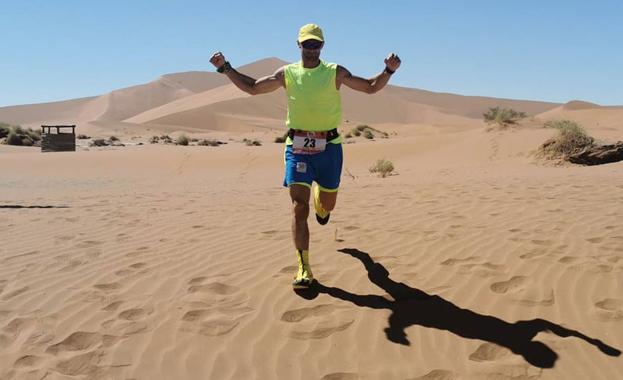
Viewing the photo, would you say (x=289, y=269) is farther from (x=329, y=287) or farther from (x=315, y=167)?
(x=315, y=167)

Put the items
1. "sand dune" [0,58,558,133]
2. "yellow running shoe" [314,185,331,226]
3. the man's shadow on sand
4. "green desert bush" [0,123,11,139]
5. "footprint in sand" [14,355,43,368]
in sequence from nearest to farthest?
1. "footprint in sand" [14,355,43,368]
2. the man's shadow on sand
3. "yellow running shoe" [314,185,331,226]
4. "green desert bush" [0,123,11,139]
5. "sand dune" [0,58,558,133]

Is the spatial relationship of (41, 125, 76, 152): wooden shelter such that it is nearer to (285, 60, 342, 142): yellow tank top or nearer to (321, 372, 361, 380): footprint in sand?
(285, 60, 342, 142): yellow tank top

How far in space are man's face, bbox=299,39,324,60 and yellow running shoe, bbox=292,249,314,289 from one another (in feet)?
4.74

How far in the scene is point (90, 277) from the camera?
4551 mm

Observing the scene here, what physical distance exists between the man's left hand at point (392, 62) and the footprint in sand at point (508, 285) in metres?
1.75

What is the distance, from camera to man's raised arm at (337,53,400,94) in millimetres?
4430

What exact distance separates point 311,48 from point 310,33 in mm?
108

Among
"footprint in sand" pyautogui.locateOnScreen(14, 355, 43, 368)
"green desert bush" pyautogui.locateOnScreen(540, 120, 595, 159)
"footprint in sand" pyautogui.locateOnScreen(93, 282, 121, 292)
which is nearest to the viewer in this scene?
"footprint in sand" pyautogui.locateOnScreen(14, 355, 43, 368)

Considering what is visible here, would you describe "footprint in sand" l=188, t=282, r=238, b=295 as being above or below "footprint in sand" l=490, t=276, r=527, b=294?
below

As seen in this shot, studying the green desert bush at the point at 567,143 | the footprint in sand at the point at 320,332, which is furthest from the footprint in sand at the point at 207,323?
the green desert bush at the point at 567,143

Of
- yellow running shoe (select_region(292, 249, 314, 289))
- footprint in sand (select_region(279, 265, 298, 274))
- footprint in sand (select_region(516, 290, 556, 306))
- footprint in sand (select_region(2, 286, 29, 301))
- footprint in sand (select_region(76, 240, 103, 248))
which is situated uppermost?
yellow running shoe (select_region(292, 249, 314, 289))

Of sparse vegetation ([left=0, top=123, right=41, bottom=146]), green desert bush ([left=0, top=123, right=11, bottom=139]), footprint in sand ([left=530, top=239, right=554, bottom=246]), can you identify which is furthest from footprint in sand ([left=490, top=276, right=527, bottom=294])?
green desert bush ([left=0, top=123, right=11, bottom=139])

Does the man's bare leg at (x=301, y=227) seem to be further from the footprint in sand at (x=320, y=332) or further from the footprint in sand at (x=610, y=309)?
the footprint in sand at (x=610, y=309)

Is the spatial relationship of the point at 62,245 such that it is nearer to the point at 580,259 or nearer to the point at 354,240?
the point at 354,240
